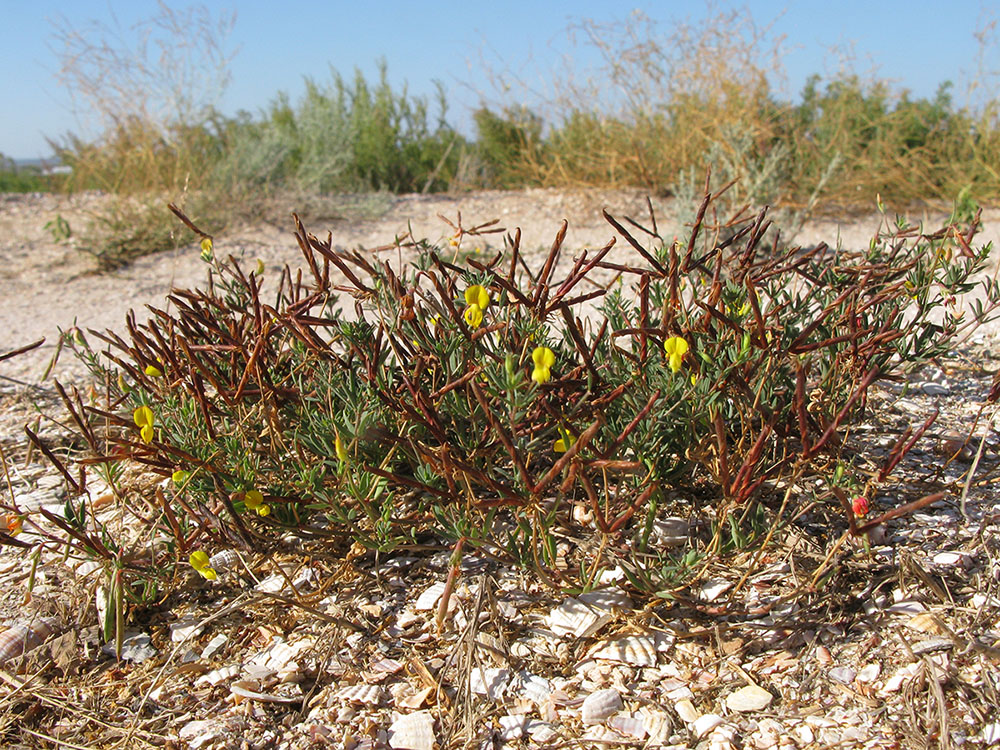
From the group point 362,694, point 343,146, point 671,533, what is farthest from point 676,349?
point 343,146

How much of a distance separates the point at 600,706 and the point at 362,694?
0.44 m

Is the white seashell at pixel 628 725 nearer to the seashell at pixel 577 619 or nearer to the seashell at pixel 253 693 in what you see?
the seashell at pixel 577 619

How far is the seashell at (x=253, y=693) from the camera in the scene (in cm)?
140

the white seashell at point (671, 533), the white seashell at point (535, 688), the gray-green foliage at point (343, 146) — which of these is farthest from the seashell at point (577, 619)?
the gray-green foliage at point (343, 146)

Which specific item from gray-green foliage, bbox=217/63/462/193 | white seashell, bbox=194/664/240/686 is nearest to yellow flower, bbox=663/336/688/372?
white seashell, bbox=194/664/240/686

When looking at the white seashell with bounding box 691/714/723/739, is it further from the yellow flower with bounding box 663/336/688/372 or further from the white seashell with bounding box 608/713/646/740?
the yellow flower with bounding box 663/336/688/372

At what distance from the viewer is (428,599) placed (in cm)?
157

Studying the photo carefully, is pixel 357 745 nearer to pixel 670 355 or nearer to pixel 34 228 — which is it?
pixel 670 355

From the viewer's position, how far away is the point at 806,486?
1.65 m

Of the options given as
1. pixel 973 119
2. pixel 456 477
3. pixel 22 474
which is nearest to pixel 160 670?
pixel 456 477

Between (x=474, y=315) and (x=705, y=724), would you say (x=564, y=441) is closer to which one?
(x=474, y=315)

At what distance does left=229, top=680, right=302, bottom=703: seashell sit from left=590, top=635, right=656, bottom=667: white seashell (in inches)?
23.1

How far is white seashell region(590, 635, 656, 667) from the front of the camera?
4.68 feet

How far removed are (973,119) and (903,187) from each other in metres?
0.99
